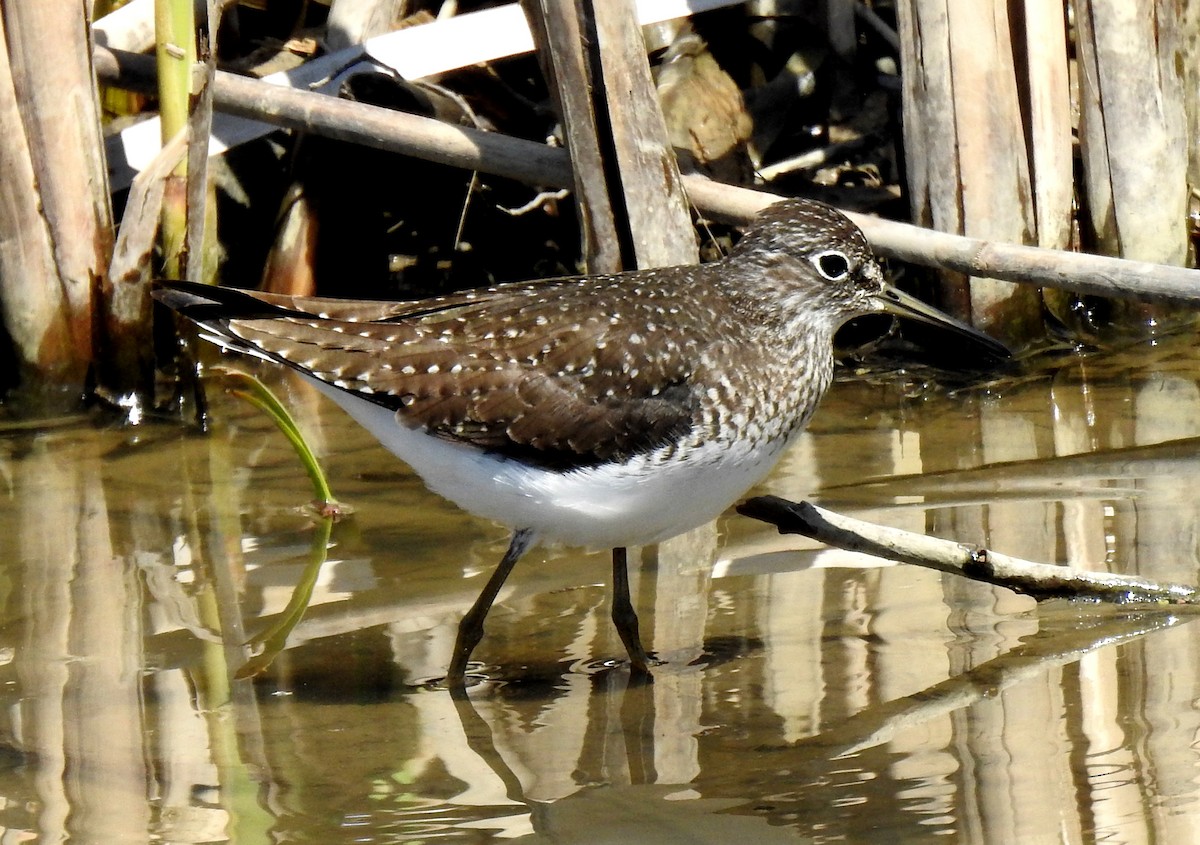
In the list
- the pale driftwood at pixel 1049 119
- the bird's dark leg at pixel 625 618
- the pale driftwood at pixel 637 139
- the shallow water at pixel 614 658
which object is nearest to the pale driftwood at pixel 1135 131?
the pale driftwood at pixel 1049 119

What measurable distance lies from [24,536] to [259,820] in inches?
116

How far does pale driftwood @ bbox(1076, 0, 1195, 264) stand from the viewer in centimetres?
809

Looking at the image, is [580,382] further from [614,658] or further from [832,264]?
[832,264]

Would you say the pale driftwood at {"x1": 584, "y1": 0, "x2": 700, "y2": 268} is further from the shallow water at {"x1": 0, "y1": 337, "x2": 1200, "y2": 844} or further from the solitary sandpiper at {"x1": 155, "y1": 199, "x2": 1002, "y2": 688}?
the solitary sandpiper at {"x1": 155, "y1": 199, "x2": 1002, "y2": 688}

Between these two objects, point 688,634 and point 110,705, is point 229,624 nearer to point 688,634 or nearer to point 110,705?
point 110,705

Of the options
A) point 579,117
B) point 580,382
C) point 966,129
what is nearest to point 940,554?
point 580,382

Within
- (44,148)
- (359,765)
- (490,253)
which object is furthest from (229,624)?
(490,253)

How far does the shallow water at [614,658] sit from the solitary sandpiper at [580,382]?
457 millimetres

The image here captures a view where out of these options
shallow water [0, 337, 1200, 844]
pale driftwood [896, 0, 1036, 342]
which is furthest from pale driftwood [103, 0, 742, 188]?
shallow water [0, 337, 1200, 844]

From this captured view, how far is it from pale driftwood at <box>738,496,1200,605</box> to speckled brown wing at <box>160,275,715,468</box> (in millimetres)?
467

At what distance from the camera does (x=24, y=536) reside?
6820 mm

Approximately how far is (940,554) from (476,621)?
1.64 metres

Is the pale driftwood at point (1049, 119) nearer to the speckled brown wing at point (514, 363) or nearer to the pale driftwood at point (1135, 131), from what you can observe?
the pale driftwood at point (1135, 131)

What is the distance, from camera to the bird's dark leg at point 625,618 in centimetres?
549
